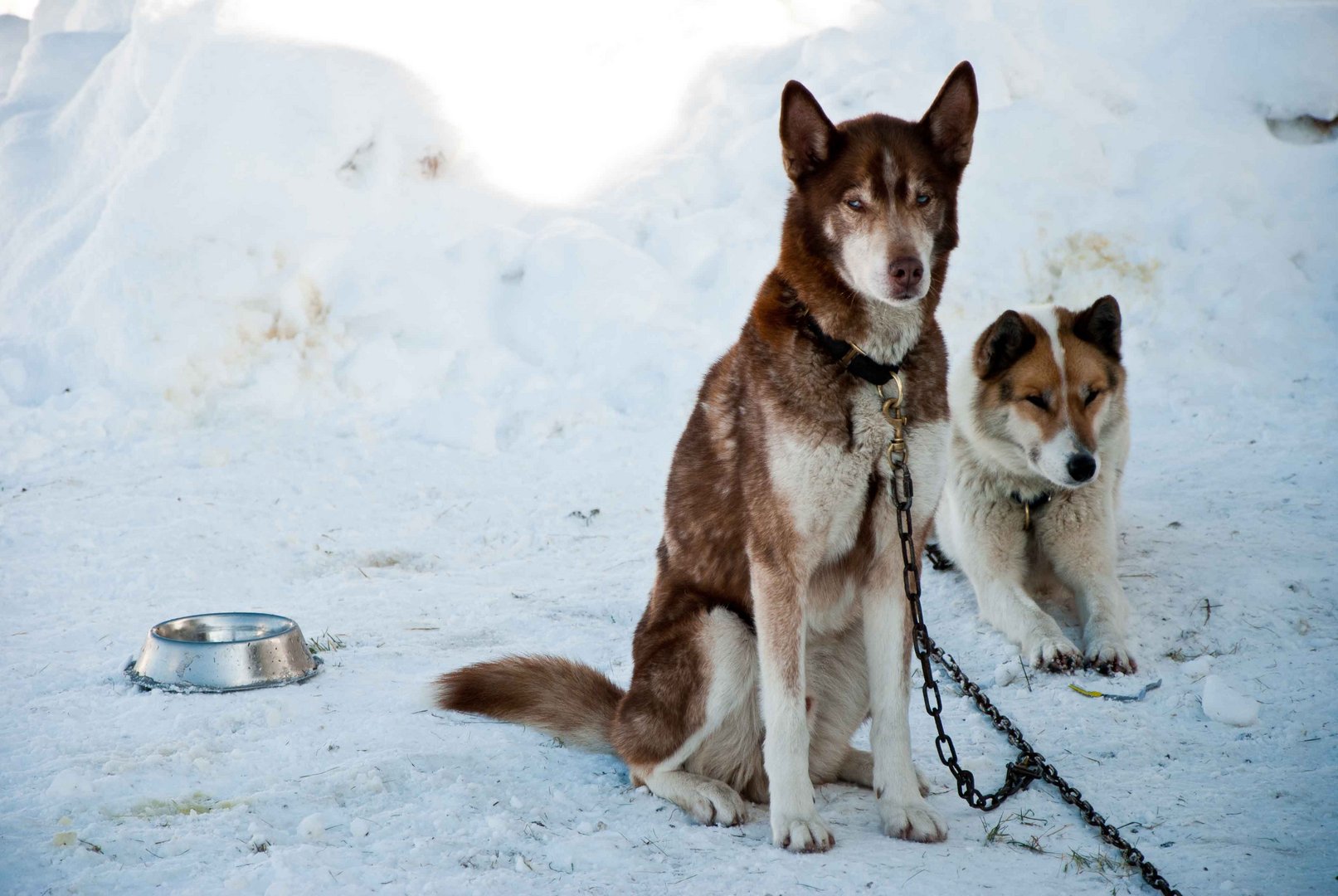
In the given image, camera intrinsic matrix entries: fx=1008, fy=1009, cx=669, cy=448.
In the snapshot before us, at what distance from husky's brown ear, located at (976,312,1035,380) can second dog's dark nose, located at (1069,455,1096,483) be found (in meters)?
A: 0.47

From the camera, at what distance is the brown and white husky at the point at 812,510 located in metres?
2.31

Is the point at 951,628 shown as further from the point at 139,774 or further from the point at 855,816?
the point at 139,774

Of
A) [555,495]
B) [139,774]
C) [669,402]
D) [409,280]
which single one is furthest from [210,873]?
[409,280]

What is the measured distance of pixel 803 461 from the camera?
2.29 metres

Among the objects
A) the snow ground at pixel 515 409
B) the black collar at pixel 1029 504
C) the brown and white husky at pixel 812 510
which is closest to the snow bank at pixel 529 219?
the snow ground at pixel 515 409

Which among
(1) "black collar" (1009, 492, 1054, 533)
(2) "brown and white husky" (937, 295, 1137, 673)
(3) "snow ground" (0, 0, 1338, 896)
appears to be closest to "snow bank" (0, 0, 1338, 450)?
(3) "snow ground" (0, 0, 1338, 896)

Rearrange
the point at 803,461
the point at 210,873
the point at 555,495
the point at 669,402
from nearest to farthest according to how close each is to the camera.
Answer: the point at 210,873
the point at 803,461
the point at 555,495
the point at 669,402

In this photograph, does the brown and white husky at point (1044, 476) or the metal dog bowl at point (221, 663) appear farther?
the brown and white husky at point (1044, 476)

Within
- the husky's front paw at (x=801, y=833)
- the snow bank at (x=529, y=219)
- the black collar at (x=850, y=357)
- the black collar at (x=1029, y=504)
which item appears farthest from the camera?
the snow bank at (x=529, y=219)

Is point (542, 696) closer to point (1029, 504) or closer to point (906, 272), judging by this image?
point (906, 272)

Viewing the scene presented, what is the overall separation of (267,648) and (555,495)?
2.51 metres

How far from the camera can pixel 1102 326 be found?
383 cm

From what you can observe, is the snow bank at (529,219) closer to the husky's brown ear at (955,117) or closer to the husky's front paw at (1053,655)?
the husky's front paw at (1053,655)

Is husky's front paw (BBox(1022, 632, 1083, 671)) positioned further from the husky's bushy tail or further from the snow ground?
the husky's bushy tail
